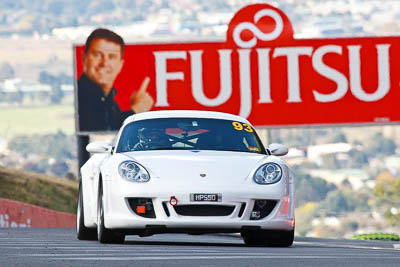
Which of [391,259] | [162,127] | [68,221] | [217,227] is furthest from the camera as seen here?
[68,221]

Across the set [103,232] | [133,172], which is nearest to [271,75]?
[103,232]

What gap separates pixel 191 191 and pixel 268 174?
0.87 m

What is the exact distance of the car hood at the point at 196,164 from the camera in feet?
42.9

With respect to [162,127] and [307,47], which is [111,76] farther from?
[162,127]

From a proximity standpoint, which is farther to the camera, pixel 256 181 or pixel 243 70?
pixel 243 70

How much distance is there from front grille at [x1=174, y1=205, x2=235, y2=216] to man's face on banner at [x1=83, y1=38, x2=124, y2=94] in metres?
24.4

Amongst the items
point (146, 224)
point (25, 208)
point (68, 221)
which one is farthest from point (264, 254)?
point (68, 221)

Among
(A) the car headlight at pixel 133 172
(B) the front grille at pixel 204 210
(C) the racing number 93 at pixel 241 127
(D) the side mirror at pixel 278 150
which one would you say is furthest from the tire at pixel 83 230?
(D) the side mirror at pixel 278 150

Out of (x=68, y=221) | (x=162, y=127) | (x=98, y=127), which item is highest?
(x=162, y=127)

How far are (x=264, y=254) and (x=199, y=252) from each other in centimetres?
62

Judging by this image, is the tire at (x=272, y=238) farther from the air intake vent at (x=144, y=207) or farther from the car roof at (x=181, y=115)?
the car roof at (x=181, y=115)

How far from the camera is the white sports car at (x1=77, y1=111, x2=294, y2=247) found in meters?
13.0

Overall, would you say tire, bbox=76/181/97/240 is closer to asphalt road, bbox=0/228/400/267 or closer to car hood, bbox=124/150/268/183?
asphalt road, bbox=0/228/400/267

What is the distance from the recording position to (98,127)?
122 ft
